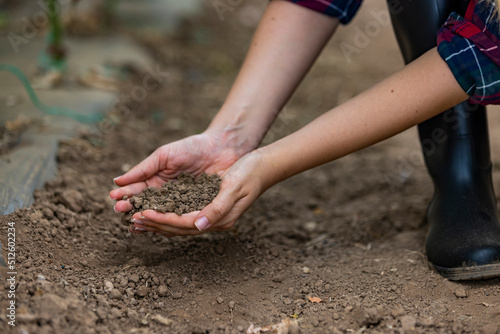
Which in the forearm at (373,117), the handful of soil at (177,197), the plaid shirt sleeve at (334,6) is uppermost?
the plaid shirt sleeve at (334,6)

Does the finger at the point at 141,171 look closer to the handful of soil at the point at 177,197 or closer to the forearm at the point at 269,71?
the handful of soil at the point at 177,197

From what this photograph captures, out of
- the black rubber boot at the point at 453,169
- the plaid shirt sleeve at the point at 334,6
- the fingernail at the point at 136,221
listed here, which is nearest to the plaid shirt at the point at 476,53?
the black rubber boot at the point at 453,169

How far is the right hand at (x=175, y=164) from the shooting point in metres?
1.18

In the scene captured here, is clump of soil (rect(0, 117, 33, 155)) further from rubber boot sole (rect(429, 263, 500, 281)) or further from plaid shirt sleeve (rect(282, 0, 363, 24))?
rubber boot sole (rect(429, 263, 500, 281))

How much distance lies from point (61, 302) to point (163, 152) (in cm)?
41

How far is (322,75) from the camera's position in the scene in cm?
273

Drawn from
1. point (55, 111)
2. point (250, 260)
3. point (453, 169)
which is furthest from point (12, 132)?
point (453, 169)

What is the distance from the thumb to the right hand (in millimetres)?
182

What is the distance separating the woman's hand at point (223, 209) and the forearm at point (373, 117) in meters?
0.04

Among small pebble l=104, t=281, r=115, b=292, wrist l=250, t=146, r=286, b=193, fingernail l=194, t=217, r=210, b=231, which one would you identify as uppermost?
wrist l=250, t=146, r=286, b=193

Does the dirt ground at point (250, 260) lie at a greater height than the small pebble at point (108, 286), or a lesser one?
lesser

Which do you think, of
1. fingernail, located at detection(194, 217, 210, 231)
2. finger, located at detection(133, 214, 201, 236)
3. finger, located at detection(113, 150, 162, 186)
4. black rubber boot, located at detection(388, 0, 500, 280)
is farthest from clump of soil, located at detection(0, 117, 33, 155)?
black rubber boot, located at detection(388, 0, 500, 280)

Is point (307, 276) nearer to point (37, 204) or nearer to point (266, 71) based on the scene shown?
point (266, 71)

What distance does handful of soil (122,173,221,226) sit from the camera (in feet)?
3.60
